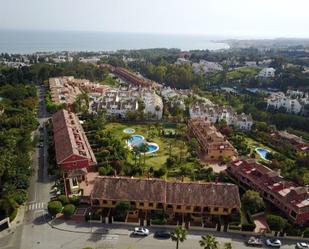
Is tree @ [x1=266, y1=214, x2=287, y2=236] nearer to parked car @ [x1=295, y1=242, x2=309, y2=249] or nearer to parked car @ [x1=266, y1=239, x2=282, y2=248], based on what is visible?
parked car @ [x1=266, y1=239, x2=282, y2=248]

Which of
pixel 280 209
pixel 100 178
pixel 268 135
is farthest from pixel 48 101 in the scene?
pixel 280 209

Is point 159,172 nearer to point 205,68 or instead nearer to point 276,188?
point 276,188

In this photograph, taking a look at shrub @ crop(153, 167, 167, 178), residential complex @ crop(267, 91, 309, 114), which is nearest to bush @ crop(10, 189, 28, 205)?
shrub @ crop(153, 167, 167, 178)

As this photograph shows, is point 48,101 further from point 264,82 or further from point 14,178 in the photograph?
point 264,82

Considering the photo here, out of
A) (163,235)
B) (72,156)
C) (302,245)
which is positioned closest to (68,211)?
(72,156)

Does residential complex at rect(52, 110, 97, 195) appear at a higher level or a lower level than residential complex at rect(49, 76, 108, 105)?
lower

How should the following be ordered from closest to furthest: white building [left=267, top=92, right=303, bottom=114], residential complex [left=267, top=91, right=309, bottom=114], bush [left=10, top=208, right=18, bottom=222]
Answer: bush [left=10, top=208, right=18, bottom=222] → residential complex [left=267, top=91, right=309, bottom=114] → white building [left=267, top=92, right=303, bottom=114]

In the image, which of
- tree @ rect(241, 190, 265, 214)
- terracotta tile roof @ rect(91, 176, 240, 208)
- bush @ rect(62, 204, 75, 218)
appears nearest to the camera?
bush @ rect(62, 204, 75, 218)
